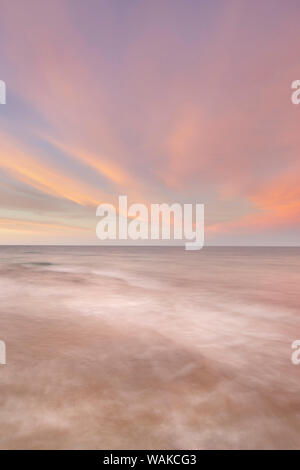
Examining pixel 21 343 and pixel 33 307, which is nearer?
pixel 21 343

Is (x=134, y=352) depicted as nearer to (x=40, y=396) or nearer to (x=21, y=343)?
(x=40, y=396)

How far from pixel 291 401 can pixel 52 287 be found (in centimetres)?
1494

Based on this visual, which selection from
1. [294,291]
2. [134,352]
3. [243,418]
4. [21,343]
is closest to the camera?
[243,418]

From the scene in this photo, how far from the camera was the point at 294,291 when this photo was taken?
16.1 m

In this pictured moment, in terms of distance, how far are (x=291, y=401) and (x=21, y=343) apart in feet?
21.3

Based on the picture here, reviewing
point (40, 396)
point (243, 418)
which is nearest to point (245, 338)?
point (243, 418)

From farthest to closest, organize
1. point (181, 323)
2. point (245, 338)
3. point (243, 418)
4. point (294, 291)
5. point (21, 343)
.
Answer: point (294, 291), point (181, 323), point (245, 338), point (21, 343), point (243, 418)

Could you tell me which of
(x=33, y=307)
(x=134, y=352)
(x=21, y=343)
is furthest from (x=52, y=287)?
(x=134, y=352)

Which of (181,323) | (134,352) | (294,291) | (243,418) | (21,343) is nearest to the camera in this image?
(243,418)
